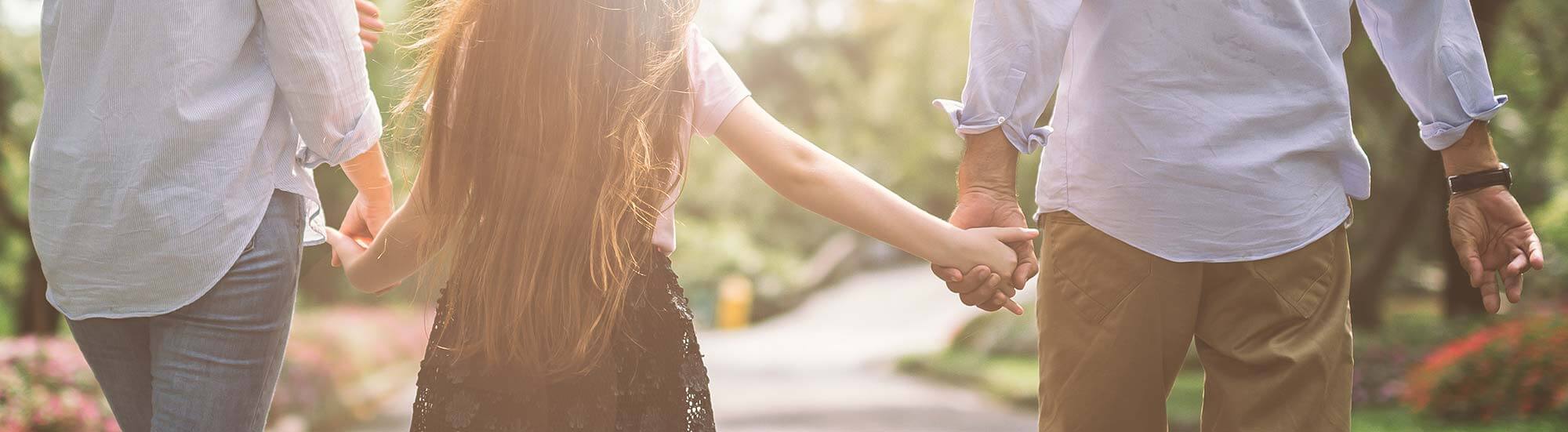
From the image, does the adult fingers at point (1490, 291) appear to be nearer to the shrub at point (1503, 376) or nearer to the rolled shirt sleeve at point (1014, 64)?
the rolled shirt sleeve at point (1014, 64)

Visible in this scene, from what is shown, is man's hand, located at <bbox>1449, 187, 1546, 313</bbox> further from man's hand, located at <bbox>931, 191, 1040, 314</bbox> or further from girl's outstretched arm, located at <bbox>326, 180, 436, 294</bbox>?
girl's outstretched arm, located at <bbox>326, 180, 436, 294</bbox>

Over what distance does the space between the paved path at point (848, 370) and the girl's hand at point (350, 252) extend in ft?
24.8

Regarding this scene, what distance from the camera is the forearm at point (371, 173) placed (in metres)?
2.38

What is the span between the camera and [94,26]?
78.7 inches

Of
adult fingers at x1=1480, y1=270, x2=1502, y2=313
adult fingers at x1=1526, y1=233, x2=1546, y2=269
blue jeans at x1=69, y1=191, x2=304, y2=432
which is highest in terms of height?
adult fingers at x1=1526, y1=233, x2=1546, y2=269

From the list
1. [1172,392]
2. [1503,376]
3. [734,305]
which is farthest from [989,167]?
[734,305]

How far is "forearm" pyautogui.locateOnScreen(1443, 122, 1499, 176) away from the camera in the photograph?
2.43 metres

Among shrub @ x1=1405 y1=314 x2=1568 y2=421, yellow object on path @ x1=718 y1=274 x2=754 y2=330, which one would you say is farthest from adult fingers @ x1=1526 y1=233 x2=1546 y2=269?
yellow object on path @ x1=718 y1=274 x2=754 y2=330

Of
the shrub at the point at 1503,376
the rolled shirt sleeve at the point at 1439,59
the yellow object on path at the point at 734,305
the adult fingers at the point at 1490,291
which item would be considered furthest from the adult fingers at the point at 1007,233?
the yellow object on path at the point at 734,305

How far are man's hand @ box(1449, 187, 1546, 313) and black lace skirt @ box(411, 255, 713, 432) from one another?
1.48 meters

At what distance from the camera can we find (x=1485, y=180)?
7.97 ft

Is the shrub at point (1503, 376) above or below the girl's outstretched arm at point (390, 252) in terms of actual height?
below

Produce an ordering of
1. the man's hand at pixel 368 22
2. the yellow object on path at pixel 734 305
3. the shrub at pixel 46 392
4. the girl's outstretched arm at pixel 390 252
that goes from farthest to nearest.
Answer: the yellow object on path at pixel 734 305, the shrub at pixel 46 392, the man's hand at pixel 368 22, the girl's outstretched arm at pixel 390 252

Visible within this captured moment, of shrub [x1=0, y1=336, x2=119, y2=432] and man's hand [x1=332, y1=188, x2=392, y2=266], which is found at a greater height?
man's hand [x1=332, y1=188, x2=392, y2=266]
